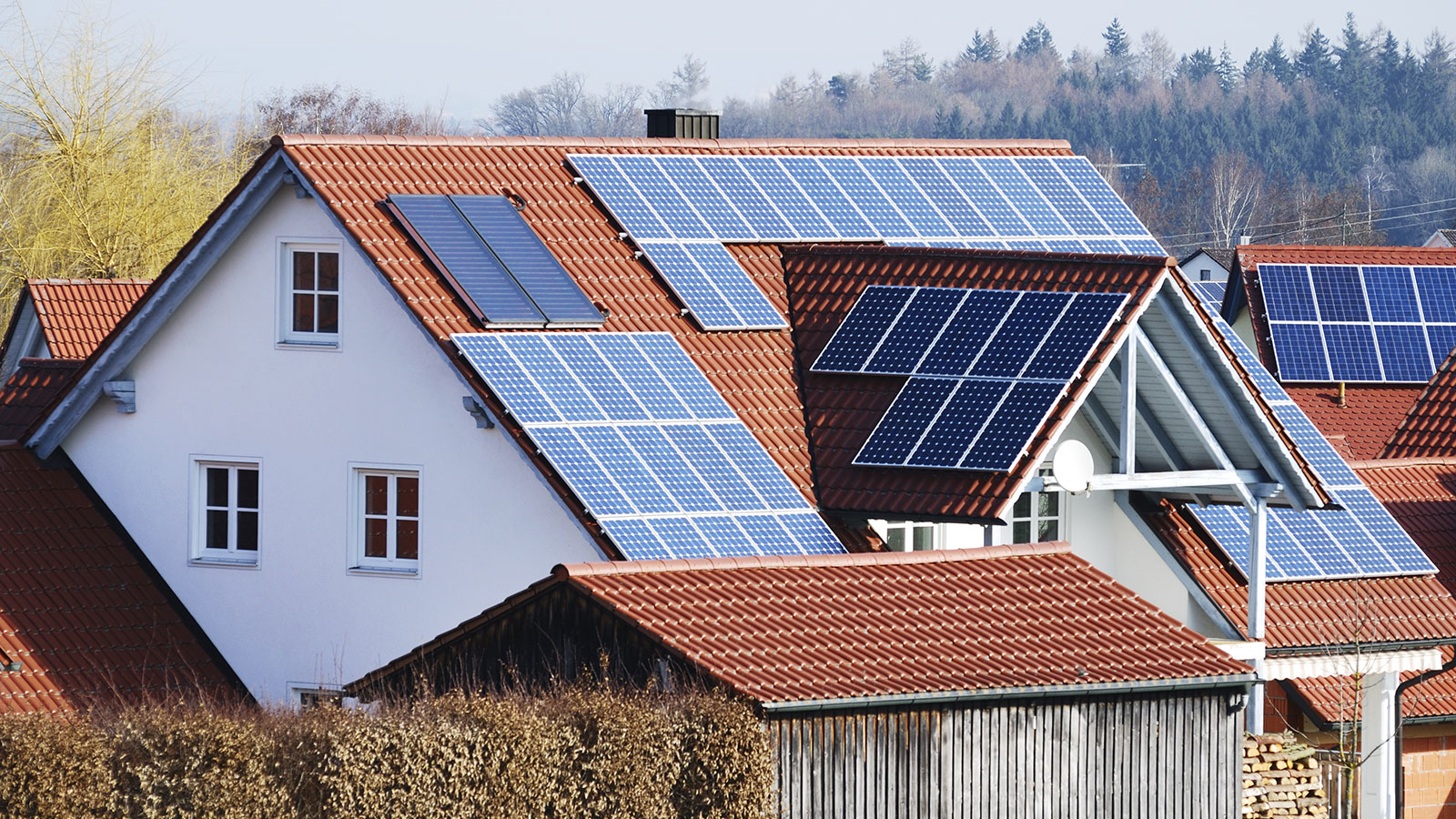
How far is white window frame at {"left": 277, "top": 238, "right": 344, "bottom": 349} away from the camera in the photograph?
78.3 feet

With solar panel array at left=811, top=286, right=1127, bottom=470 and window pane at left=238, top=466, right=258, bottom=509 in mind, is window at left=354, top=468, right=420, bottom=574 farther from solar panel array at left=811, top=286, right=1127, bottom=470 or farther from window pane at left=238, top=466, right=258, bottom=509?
solar panel array at left=811, top=286, right=1127, bottom=470

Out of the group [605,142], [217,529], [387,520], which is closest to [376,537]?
[387,520]

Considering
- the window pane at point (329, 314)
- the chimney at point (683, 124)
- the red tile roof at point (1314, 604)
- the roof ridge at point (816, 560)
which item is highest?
the chimney at point (683, 124)

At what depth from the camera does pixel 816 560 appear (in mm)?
20156

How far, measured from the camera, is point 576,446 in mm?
21844

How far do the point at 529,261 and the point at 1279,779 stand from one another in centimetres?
876

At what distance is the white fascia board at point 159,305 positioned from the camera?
78.8 feet

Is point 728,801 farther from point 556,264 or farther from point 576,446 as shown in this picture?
point 556,264

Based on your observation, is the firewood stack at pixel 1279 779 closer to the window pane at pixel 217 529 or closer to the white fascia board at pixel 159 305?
the window pane at pixel 217 529

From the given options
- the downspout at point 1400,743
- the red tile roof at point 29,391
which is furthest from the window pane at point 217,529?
the downspout at point 1400,743

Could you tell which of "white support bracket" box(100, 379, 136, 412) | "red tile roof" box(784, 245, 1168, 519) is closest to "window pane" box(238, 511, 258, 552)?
"white support bracket" box(100, 379, 136, 412)

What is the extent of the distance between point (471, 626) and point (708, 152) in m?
10.6

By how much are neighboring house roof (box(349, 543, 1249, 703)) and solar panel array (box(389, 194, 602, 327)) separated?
4462mm

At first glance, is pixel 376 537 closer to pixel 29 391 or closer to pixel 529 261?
pixel 529 261
